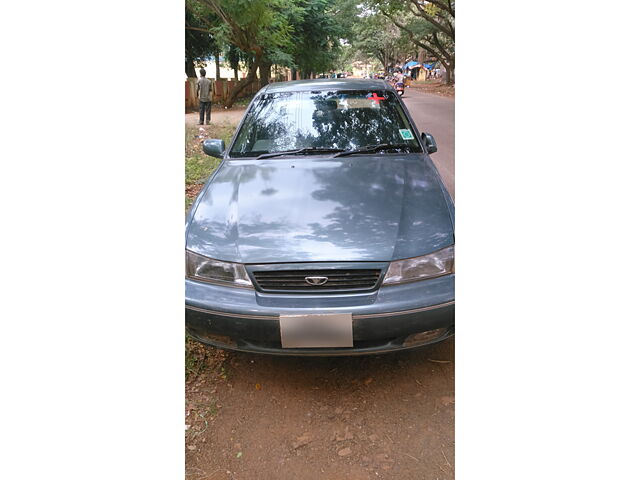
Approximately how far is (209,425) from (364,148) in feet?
5.40

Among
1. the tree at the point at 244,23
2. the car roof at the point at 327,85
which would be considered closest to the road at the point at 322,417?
the tree at the point at 244,23

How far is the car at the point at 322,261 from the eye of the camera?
1772 mm

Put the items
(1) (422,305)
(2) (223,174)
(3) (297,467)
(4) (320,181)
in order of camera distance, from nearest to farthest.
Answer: (3) (297,467)
(1) (422,305)
(4) (320,181)
(2) (223,174)

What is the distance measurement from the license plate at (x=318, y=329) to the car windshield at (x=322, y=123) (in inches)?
47.5

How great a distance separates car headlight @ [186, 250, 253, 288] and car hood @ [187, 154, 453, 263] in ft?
0.10

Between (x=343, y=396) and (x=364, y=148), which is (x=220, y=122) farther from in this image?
(x=343, y=396)

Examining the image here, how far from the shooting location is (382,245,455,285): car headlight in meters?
1.83

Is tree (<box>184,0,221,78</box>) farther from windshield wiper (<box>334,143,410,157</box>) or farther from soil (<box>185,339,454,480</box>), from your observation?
soil (<box>185,339,454,480</box>)

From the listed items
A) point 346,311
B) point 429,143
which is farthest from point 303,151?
point 346,311

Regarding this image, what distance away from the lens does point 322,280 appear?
5.93 ft

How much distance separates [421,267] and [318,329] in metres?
0.48

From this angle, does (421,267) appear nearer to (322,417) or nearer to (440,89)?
(322,417)

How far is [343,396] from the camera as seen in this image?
194 centimetres
